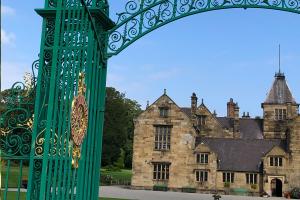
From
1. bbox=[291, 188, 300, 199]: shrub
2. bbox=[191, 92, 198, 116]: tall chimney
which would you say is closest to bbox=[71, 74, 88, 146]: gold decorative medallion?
bbox=[291, 188, 300, 199]: shrub

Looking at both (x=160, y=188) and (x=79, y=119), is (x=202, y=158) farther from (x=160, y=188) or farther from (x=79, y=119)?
(x=79, y=119)

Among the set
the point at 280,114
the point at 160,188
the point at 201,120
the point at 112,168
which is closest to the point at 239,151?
the point at 201,120

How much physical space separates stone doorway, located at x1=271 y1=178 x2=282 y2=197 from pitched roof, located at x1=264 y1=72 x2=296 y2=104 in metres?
14.8

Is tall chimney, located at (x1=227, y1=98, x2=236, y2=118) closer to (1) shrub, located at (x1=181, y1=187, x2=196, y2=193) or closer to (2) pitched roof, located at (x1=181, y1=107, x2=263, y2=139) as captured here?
(2) pitched roof, located at (x1=181, y1=107, x2=263, y2=139)

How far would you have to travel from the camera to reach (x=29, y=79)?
5.66 meters

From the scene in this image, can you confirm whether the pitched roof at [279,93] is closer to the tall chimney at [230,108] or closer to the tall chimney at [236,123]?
the tall chimney at [230,108]

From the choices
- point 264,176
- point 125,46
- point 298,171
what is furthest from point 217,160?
point 125,46

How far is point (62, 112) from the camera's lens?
4883 mm

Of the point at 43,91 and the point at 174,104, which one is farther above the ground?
the point at 174,104

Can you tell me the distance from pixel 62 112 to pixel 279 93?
50.8 meters

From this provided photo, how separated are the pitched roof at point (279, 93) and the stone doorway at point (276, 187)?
48.6ft

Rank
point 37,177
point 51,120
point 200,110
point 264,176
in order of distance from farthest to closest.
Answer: point 200,110 → point 264,176 → point 37,177 → point 51,120

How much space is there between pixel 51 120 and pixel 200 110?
147ft

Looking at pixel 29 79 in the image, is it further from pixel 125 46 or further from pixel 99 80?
pixel 125 46
